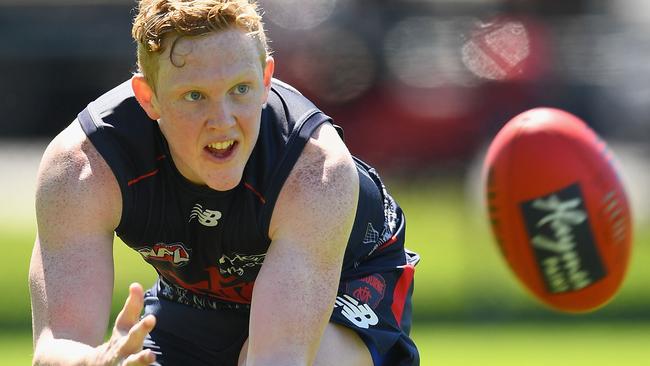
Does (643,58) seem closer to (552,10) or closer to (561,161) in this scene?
(552,10)

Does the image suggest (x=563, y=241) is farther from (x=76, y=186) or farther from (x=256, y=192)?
(x=76, y=186)

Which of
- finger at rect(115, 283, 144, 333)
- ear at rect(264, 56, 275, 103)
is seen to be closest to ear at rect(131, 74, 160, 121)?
ear at rect(264, 56, 275, 103)

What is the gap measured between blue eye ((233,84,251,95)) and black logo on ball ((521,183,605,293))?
6.40ft

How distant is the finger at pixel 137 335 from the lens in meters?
3.52

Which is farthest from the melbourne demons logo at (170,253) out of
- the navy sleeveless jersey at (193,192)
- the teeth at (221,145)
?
the teeth at (221,145)

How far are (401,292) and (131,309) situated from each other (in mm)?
1345

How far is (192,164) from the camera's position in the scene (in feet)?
13.1

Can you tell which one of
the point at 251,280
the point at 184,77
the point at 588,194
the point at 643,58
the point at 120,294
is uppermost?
the point at 184,77

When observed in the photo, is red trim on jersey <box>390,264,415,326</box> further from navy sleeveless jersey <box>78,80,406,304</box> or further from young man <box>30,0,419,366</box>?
navy sleeveless jersey <box>78,80,406,304</box>

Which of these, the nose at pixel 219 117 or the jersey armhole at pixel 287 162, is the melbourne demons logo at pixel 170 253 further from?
the nose at pixel 219 117

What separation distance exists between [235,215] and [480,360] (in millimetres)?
Result: 3808

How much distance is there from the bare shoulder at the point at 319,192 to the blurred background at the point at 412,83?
5.94 meters

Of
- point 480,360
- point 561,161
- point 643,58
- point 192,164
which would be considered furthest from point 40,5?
point 192,164

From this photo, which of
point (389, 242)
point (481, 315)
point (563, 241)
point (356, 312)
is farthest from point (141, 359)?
point (481, 315)
